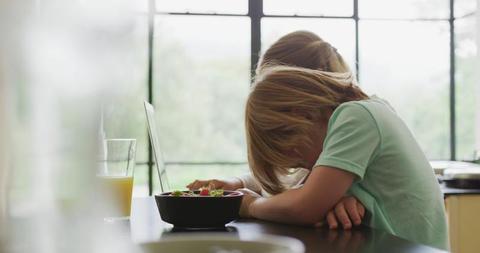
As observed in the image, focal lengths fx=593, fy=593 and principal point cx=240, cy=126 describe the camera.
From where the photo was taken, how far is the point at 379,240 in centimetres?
72

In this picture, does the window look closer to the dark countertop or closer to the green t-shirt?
the dark countertop

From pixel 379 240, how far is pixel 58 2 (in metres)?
0.67

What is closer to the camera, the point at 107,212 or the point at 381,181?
the point at 107,212

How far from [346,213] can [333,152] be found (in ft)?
0.42

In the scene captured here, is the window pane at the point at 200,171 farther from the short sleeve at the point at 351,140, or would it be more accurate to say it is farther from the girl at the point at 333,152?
the short sleeve at the point at 351,140

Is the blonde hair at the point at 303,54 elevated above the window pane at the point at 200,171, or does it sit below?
above

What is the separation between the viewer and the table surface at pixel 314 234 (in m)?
0.64

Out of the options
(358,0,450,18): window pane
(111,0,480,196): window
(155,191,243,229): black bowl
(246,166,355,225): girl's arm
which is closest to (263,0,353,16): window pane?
(111,0,480,196): window

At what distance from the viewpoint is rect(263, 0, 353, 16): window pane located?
407cm

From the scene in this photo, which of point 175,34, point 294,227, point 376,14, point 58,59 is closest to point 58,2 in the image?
point 58,59

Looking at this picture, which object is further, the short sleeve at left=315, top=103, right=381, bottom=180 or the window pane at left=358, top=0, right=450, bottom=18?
the window pane at left=358, top=0, right=450, bottom=18

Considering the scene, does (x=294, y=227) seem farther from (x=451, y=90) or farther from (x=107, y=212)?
(x=451, y=90)

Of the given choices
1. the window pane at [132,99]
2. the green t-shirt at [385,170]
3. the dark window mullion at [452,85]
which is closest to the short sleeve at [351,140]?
the green t-shirt at [385,170]

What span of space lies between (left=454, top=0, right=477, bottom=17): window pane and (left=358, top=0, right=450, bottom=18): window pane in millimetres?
63
